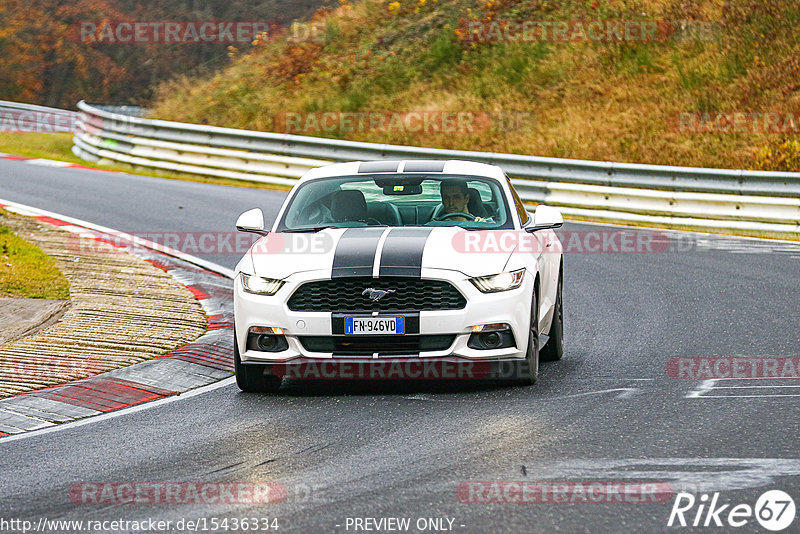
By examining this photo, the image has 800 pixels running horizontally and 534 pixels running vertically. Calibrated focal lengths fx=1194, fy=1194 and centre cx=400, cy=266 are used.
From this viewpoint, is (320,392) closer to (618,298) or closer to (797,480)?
(797,480)

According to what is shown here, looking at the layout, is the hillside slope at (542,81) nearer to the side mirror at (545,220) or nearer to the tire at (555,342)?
the tire at (555,342)

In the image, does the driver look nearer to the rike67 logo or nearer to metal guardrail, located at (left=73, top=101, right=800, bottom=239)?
the rike67 logo

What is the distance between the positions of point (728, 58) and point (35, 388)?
76.8 feet

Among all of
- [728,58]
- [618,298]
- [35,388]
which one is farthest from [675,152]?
[35,388]

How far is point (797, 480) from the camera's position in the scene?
5.75 meters

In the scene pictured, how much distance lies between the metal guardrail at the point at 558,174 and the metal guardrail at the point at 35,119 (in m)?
7.78

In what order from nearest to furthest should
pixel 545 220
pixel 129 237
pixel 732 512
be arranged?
1. pixel 732 512
2. pixel 545 220
3. pixel 129 237

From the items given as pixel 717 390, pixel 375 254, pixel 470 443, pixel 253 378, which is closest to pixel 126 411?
pixel 253 378

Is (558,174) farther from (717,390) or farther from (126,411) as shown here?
(126,411)

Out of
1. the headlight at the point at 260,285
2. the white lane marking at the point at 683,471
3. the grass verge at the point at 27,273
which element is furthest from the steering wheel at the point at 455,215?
the grass verge at the point at 27,273

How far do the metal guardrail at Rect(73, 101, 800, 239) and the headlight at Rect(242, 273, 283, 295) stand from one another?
12.0 m

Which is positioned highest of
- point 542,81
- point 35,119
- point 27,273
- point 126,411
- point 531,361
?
point 542,81

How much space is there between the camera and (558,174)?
21172 mm

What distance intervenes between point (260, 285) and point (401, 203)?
167 centimetres
